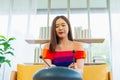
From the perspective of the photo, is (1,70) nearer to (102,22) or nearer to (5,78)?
(5,78)

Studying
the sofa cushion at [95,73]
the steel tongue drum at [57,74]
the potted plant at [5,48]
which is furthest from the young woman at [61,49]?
the potted plant at [5,48]

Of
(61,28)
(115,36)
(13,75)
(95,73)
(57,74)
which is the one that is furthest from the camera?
(115,36)

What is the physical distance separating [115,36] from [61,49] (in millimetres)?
1840

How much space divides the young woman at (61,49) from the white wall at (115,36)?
1.65 meters

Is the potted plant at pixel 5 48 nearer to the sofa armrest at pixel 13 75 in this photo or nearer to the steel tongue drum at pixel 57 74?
the sofa armrest at pixel 13 75

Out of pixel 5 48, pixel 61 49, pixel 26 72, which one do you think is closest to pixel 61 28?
pixel 61 49

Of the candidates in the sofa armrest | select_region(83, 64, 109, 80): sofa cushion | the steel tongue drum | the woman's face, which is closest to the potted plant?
the sofa armrest

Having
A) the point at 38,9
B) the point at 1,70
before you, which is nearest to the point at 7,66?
the point at 1,70

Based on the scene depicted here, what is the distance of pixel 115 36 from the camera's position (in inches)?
122

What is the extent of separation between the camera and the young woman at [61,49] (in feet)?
4.66

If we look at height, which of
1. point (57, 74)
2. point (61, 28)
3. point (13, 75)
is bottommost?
point (13, 75)

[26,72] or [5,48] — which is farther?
[5,48]

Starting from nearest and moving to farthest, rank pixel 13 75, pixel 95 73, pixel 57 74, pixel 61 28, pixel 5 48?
pixel 57 74, pixel 61 28, pixel 95 73, pixel 13 75, pixel 5 48

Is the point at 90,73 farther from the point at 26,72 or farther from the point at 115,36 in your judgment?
the point at 115,36
